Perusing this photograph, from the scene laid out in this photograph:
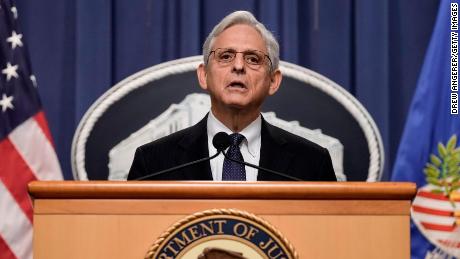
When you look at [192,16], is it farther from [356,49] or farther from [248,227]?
[248,227]

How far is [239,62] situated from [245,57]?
4 cm

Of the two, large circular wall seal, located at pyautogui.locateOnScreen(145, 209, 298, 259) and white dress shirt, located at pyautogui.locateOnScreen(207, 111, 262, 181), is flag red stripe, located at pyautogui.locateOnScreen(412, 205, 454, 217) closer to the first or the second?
white dress shirt, located at pyautogui.locateOnScreen(207, 111, 262, 181)

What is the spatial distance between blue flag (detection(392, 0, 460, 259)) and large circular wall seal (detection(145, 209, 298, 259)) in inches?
62.6

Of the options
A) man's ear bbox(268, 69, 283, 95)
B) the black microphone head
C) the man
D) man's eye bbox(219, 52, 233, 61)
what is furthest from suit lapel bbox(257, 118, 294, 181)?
the black microphone head

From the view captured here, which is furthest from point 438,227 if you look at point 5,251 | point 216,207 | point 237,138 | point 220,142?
point 5,251

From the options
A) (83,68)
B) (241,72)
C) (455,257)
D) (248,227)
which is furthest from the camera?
(83,68)

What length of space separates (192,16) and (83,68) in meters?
0.56

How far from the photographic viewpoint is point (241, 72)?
7.22 ft

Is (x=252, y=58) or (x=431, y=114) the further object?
(x=431, y=114)

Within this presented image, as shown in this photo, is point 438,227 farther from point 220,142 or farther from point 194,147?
point 220,142

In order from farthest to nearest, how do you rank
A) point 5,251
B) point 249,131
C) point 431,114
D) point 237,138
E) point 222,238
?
point 431,114 → point 5,251 → point 249,131 → point 237,138 → point 222,238

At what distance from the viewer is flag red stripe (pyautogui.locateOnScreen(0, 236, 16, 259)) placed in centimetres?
281

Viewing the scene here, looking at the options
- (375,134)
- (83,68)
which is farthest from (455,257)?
(83,68)

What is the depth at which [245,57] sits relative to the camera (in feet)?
7.33
